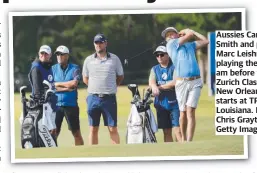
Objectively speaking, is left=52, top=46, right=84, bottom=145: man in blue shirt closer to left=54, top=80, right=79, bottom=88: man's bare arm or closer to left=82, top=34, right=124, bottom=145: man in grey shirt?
left=54, top=80, right=79, bottom=88: man's bare arm

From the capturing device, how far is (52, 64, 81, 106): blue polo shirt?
1102 cm

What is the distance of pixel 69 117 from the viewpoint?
1105 centimetres

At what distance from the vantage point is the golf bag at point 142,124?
11.0 m

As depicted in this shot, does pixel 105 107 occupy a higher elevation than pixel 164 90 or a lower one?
lower

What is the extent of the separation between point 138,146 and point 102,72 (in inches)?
31.6

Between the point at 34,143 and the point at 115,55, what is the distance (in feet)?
3.84

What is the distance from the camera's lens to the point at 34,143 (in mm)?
11023

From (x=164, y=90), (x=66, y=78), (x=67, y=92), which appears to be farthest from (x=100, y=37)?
(x=164, y=90)

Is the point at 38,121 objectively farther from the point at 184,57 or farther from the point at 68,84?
the point at 184,57

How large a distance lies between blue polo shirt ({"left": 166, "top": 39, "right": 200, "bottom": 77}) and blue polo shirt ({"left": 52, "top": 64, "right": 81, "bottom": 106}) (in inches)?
37.1

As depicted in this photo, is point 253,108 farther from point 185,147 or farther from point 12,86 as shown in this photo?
point 12,86

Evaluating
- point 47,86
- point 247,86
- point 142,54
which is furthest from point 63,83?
point 247,86

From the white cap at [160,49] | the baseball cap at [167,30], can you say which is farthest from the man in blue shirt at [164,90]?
the baseball cap at [167,30]

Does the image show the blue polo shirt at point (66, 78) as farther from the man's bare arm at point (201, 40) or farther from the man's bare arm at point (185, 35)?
the man's bare arm at point (201, 40)
